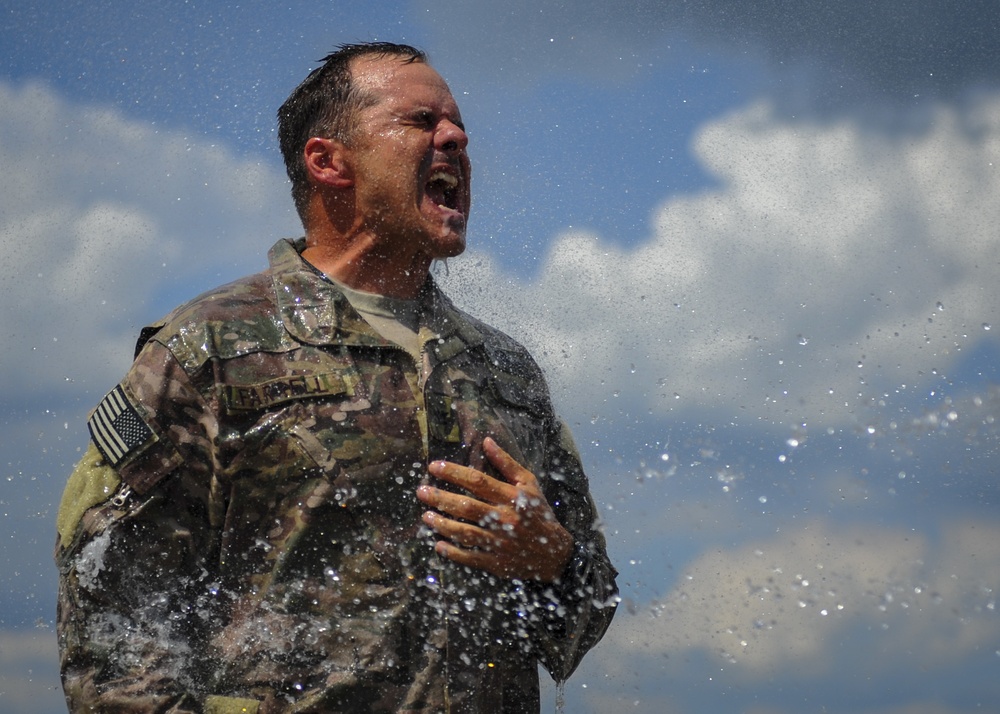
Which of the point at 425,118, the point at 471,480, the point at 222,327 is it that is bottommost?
the point at 471,480

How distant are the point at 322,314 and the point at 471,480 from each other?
0.82 meters

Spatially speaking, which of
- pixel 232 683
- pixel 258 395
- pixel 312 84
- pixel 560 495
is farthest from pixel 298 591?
pixel 312 84

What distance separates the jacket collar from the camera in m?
4.41

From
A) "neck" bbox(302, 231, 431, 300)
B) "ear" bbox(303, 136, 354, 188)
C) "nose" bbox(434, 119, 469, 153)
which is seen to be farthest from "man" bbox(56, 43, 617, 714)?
"nose" bbox(434, 119, 469, 153)

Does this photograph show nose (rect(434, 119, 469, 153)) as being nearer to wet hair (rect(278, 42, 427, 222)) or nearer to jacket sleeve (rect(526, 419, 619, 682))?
wet hair (rect(278, 42, 427, 222))

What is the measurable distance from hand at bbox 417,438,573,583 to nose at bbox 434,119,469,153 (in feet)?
4.23

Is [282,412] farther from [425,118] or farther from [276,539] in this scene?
[425,118]

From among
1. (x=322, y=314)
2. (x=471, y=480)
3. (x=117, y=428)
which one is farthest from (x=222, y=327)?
(x=471, y=480)

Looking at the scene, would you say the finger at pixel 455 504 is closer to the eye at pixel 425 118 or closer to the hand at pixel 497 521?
the hand at pixel 497 521

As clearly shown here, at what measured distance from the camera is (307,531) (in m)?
4.11

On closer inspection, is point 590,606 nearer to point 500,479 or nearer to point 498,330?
point 500,479

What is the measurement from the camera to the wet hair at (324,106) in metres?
5.12

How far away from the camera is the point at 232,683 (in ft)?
13.1

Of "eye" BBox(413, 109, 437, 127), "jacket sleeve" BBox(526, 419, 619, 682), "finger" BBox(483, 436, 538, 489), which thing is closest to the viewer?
"finger" BBox(483, 436, 538, 489)
